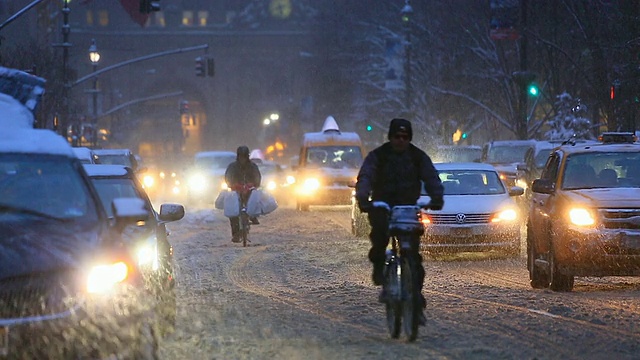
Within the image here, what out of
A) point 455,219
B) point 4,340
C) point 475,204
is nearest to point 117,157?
point 475,204

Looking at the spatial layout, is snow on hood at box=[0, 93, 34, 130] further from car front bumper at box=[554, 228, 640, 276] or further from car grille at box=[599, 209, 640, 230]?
car grille at box=[599, 209, 640, 230]

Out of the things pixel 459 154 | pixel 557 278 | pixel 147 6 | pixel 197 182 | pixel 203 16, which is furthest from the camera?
pixel 203 16

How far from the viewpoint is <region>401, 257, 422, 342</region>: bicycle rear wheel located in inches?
372

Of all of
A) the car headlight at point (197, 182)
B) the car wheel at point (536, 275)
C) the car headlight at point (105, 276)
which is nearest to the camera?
the car headlight at point (105, 276)

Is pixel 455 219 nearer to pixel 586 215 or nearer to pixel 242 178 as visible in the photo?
pixel 586 215

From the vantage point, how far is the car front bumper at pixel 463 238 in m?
18.4

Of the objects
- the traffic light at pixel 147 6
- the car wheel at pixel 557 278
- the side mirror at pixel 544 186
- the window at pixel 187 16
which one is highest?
the window at pixel 187 16

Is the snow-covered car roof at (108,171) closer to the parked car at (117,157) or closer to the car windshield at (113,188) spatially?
the car windshield at (113,188)

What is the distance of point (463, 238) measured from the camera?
60.4 ft

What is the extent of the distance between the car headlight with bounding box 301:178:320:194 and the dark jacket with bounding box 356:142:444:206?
2515 centimetres

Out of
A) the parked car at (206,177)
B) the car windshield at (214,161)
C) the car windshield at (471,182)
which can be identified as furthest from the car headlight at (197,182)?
the car windshield at (471,182)

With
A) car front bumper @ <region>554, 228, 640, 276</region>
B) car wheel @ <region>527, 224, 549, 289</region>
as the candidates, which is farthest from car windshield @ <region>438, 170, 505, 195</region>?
car front bumper @ <region>554, 228, 640, 276</region>

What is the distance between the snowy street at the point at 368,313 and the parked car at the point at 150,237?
0.33 m

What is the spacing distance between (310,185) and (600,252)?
73.3 feet
